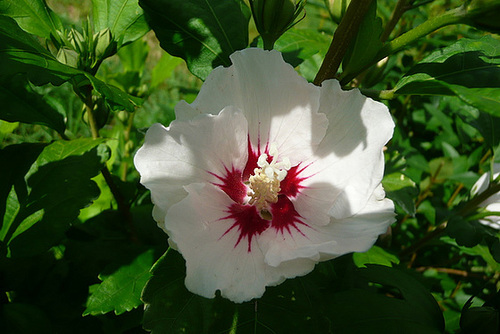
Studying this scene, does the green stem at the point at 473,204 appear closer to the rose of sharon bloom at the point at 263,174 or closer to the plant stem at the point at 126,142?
the rose of sharon bloom at the point at 263,174

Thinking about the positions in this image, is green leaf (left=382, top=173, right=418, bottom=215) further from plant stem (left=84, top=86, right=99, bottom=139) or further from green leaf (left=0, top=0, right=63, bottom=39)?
green leaf (left=0, top=0, right=63, bottom=39)

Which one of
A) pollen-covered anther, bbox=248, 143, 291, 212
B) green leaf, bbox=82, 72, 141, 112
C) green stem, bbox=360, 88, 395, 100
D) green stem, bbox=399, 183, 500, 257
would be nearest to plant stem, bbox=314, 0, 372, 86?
green stem, bbox=360, 88, 395, 100

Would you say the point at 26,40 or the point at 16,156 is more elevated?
the point at 26,40

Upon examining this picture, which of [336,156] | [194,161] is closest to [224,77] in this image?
[194,161]

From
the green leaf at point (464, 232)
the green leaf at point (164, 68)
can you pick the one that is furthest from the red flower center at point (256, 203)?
the green leaf at point (164, 68)

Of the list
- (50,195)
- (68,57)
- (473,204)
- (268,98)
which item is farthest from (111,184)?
(473,204)

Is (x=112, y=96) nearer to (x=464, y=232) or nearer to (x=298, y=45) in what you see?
(x=298, y=45)

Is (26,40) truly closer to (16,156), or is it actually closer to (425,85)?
(16,156)
